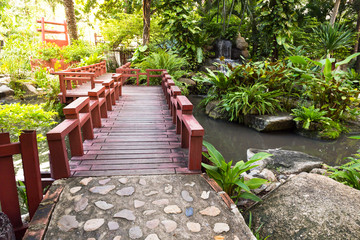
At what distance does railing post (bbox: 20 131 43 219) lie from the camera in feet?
7.44

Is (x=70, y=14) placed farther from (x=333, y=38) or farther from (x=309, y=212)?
(x=309, y=212)

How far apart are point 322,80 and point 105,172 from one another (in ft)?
22.6

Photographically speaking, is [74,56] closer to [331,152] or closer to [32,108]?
[32,108]

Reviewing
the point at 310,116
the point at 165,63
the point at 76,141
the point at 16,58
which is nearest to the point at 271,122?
the point at 310,116

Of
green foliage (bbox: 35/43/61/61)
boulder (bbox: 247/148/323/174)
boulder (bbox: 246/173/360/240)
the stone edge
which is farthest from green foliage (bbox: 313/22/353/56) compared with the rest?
green foliage (bbox: 35/43/61/61)

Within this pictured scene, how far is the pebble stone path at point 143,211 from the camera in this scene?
2102mm

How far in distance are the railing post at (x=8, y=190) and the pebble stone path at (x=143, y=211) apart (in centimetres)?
38

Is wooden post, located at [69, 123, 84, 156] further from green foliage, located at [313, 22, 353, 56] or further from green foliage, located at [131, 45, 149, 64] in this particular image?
green foliage, located at [131, 45, 149, 64]

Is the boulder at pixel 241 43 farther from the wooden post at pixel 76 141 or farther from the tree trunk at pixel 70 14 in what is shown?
the wooden post at pixel 76 141

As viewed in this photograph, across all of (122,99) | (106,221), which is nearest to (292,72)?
(122,99)

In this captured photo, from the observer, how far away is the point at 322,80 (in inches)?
284

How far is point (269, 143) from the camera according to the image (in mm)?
Result: 7062

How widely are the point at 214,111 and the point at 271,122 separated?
2131mm

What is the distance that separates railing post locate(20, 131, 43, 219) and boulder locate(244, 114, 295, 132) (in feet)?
21.7
